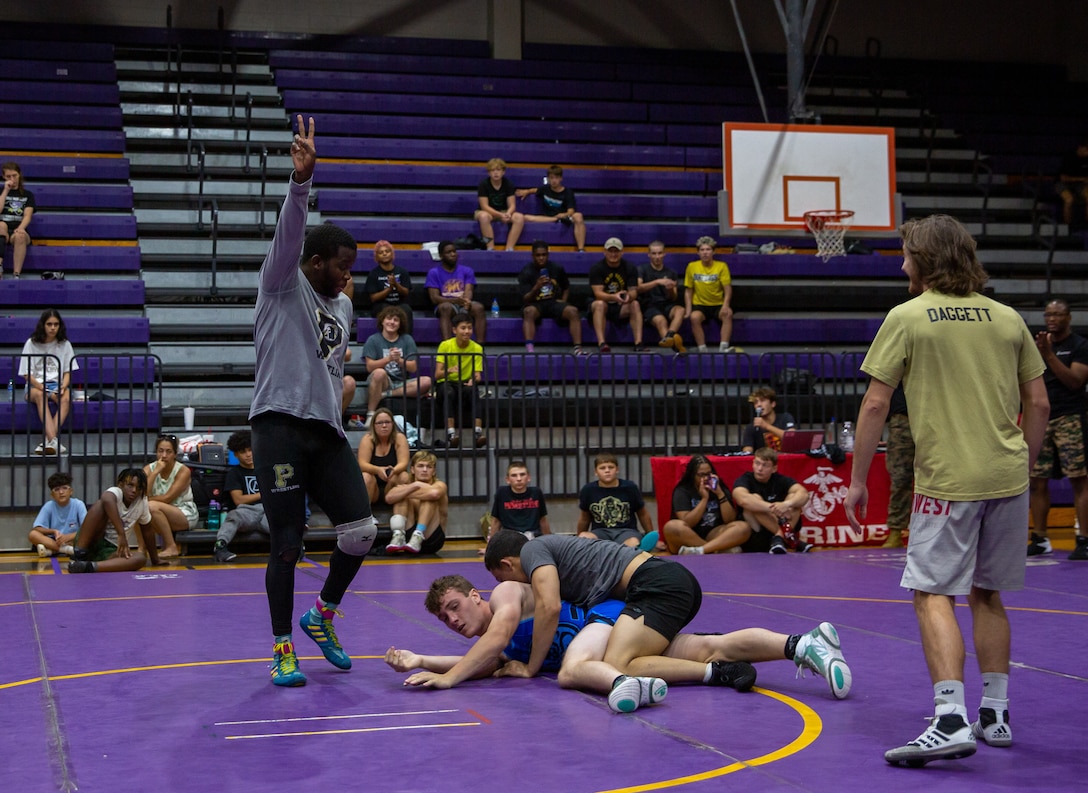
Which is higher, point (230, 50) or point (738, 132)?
point (230, 50)

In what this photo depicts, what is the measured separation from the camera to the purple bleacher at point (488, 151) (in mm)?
18438

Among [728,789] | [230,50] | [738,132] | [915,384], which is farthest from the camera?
[230,50]

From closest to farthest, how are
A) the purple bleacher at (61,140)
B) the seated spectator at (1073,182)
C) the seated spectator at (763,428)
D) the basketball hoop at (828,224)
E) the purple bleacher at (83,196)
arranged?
the seated spectator at (763,428)
the basketball hoop at (828,224)
the purple bleacher at (83,196)
the purple bleacher at (61,140)
the seated spectator at (1073,182)

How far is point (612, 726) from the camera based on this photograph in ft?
15.0

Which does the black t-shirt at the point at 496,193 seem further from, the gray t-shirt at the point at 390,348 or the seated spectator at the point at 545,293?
the gray t-shirt at the point at 390,348

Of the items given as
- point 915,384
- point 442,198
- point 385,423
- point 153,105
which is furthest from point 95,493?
point 915,384

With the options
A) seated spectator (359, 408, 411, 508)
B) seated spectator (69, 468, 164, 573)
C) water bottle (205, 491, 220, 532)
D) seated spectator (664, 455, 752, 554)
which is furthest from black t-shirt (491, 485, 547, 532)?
seated spectator (69, 468, 164, 573)

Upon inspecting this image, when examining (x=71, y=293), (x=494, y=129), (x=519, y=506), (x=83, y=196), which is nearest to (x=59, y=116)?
(x=83, y=196)

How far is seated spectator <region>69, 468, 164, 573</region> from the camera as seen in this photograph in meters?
10.1

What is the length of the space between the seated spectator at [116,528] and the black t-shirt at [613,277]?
22.7 feet

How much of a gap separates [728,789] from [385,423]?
851 cm

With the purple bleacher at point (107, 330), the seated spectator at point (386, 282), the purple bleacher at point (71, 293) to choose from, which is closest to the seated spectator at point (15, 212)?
the purple bleacher at point (71, 293)

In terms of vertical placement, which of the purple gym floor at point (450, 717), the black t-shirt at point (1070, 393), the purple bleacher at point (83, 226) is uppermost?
the purple bleacher at point (83, 226)

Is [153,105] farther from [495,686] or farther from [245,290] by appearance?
[495,686]
